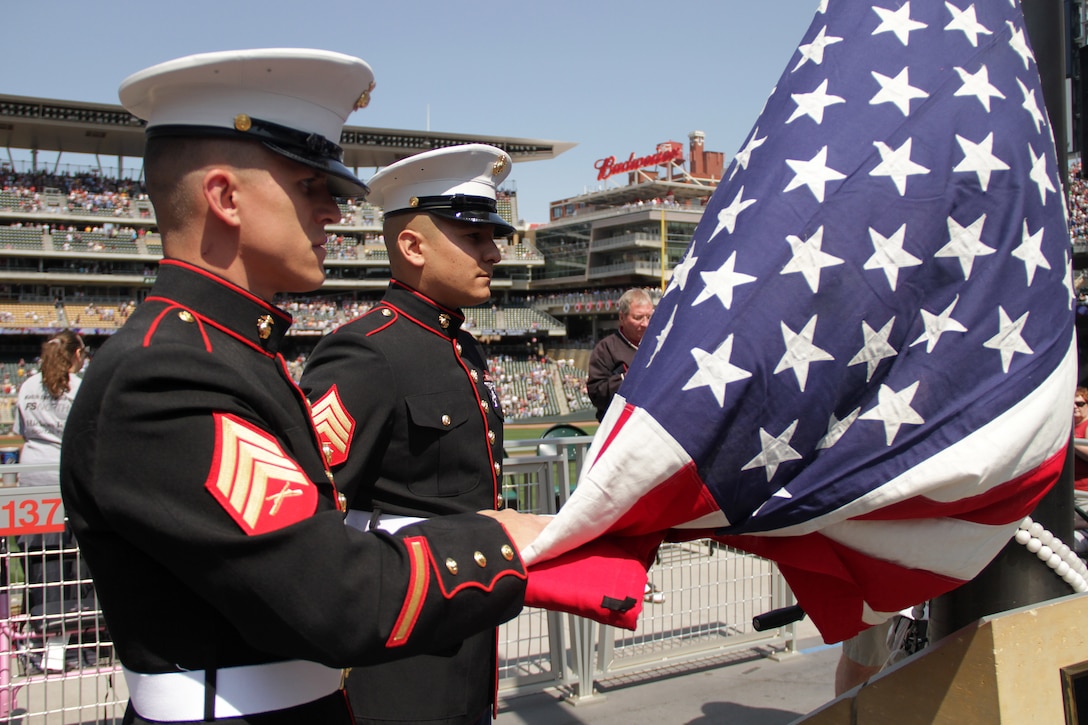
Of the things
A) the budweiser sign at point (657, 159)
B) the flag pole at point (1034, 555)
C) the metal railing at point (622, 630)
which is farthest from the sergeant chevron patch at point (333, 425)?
the budweiser sign at point (657, 159)

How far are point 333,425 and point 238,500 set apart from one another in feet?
3.22

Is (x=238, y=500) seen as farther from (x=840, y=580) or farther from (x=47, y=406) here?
(x=47, y=406)

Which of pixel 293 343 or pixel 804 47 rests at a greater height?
pixel 804 47

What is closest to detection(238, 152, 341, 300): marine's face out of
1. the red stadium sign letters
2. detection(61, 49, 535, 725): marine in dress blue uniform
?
detection(61, 49, 535, 725): marine in dress blue uniform

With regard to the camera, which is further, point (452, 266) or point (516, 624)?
point (516, 624)

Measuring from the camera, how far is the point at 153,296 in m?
1.31

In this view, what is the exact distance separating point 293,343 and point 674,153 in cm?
2798

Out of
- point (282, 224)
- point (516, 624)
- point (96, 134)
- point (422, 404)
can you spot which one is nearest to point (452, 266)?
point (422, 404)

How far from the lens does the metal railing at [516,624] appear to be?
3.06m

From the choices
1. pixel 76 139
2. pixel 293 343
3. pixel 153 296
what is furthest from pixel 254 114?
pixel 76 139

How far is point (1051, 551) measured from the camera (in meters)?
1.63

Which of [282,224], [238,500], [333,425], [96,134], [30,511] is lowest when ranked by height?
[30,511]

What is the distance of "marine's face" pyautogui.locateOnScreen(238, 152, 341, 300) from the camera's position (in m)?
1.31

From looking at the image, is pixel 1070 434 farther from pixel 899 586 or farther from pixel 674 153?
pixel 674 153
